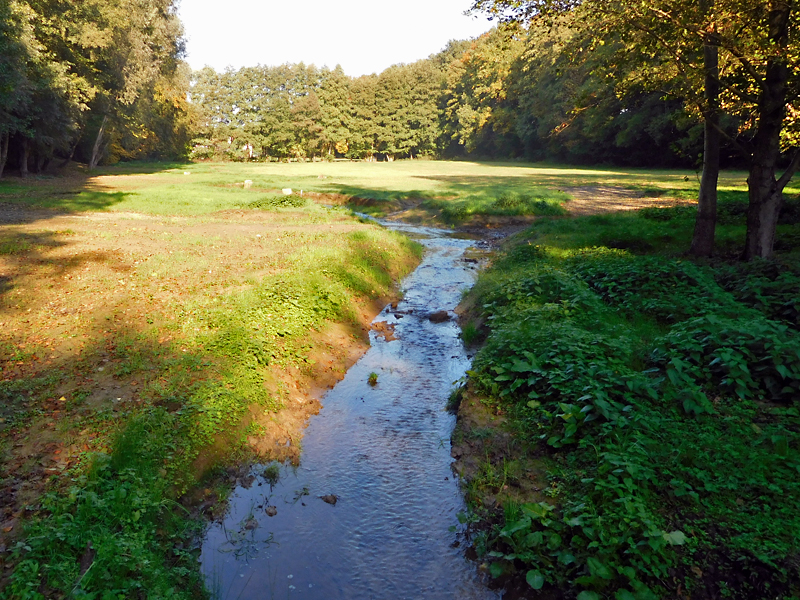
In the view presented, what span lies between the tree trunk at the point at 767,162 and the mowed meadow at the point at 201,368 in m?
0.71

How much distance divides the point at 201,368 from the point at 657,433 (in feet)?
19.2

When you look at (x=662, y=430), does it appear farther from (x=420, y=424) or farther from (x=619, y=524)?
(x=420, y=424)

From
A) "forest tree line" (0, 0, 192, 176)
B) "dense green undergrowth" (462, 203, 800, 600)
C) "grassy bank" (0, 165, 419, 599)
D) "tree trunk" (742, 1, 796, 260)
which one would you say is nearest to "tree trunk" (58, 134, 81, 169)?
"forest tree line" (0, 0, 192, 176)

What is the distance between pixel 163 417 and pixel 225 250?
384 inches

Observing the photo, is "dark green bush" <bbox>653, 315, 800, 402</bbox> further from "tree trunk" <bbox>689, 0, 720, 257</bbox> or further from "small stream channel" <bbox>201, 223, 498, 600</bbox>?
"tree trunk" <bbox>689, 0, 720, 257</bbox>

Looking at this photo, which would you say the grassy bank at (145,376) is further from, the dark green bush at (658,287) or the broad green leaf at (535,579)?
the dark green bush at (658,287)

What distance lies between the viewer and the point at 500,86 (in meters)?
77.6

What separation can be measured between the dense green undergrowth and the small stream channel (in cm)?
57

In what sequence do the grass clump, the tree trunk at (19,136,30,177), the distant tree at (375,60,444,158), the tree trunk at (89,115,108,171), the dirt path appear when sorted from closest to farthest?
the dirt path
the grass clump
the tree trunk at (19,136,30,177)
the tree trunk at (89,115,108,171)
the distant tree at (375,60,444,158)

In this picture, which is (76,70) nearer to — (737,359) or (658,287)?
(658,287)

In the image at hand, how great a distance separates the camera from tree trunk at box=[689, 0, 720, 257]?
10883 millimetres

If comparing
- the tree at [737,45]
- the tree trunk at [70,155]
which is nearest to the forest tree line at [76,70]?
the tree trunk at [70,155]

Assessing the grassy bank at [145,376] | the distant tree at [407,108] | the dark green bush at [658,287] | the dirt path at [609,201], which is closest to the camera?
the grassy bank at [145,376]

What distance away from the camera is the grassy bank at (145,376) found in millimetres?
4305
